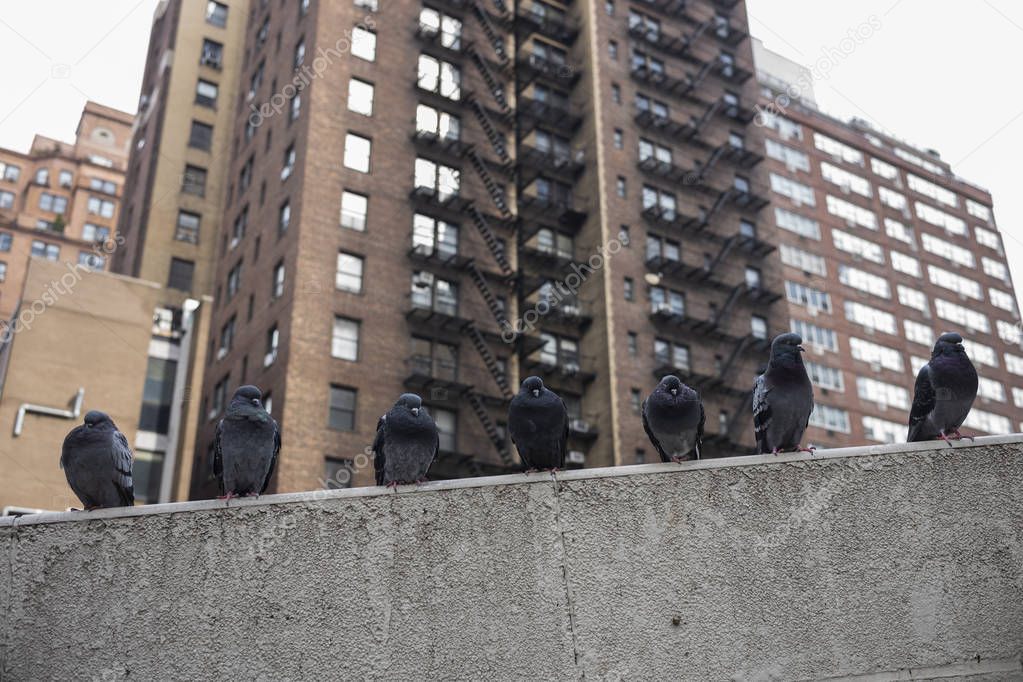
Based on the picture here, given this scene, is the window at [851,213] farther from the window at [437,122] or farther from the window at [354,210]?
the window at [354,210]

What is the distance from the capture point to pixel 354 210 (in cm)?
3934

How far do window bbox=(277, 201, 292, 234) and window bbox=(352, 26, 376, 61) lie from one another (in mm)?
7685

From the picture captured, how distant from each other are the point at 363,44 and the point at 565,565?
37995mm

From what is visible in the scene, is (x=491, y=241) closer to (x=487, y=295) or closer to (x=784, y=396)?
(x=487, y=295)

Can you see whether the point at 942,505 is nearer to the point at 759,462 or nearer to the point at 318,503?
the point at 759,462

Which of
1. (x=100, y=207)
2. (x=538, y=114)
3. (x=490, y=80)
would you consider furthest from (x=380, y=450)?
(x=100, y=207)

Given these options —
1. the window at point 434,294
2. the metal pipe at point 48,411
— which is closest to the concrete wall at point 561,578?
the metal pipe at point 48,411

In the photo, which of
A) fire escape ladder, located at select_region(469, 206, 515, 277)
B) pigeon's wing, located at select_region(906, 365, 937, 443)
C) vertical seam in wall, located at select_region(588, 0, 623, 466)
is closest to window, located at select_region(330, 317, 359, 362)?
fire escape ladder, located at select_region(469, 206, 515, 277)

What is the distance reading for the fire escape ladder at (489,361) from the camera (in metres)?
39.4

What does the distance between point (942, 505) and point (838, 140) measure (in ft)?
227

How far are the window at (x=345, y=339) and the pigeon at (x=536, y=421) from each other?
2621cm

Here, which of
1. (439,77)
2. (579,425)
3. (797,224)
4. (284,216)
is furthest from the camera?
(797,224)

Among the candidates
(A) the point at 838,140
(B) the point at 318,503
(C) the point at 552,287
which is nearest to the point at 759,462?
(B) the point at 318,503

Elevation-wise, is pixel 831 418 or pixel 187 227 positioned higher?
pixel 187 227
